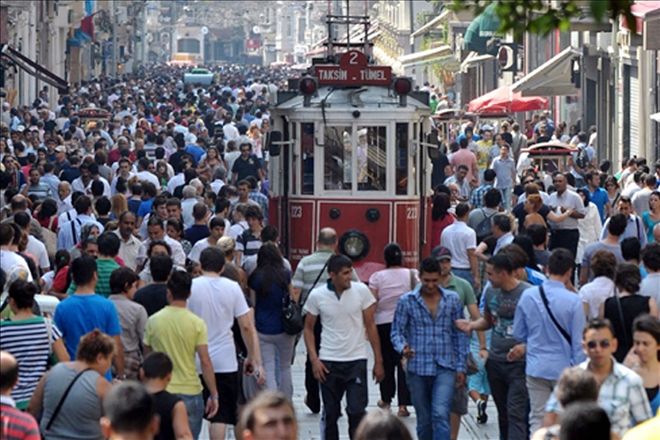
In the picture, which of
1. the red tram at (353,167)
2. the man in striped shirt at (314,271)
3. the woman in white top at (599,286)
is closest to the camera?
the woman in white top at (599,286)

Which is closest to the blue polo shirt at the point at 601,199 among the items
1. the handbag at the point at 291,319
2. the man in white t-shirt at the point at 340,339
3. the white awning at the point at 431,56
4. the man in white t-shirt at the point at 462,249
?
the man in white t-shirt at the point at 462,249

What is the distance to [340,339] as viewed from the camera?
12359mm

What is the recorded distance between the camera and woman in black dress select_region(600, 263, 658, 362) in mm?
11547

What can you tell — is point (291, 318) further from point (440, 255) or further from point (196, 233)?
point (196, 233)

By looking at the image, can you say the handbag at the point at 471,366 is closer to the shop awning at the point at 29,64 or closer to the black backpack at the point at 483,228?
the black backpack at the point at 483,228

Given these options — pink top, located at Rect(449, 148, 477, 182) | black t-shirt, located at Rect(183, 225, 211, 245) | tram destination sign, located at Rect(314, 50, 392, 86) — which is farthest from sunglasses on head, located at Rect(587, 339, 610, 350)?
pink top, located at Rect(449, 148, 477, 182)

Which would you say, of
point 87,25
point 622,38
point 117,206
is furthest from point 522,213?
point 87,25

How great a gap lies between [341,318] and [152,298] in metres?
1.21

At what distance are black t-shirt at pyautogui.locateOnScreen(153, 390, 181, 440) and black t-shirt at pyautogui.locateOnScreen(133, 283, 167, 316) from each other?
235 centimetres

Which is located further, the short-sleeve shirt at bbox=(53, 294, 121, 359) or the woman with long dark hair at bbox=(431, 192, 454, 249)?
the woman with long dark hair at bbox=(431, 192, 454, 249)

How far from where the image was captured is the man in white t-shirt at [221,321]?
11828 millimetres

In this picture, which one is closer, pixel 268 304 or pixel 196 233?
pixel 268 304

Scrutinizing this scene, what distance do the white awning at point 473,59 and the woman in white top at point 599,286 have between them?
42.2 meters

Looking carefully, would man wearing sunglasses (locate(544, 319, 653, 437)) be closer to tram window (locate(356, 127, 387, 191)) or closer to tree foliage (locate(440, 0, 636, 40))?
tree foliage (locate(440, 0, 636, 40))
